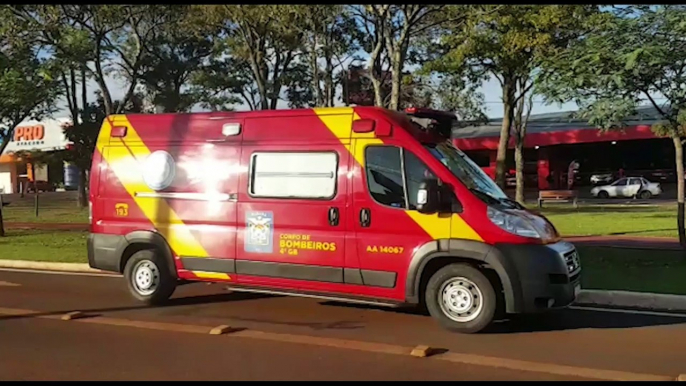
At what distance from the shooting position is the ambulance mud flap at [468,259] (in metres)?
7.52

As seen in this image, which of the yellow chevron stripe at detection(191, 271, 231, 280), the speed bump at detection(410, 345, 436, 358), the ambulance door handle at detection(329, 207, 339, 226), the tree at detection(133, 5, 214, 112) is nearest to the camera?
the speed bump at detection(410, 345, 436, 358)

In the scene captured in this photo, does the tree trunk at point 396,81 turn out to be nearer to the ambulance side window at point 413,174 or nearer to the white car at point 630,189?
the ambulance side window at point 413,174

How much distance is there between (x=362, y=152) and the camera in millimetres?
8305

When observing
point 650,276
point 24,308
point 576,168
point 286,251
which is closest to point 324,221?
point 286,251

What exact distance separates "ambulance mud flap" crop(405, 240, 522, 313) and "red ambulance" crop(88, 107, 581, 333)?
13 millimetres

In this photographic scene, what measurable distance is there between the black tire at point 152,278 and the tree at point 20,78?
31.0ft

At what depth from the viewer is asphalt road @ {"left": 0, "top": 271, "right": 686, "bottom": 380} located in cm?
625

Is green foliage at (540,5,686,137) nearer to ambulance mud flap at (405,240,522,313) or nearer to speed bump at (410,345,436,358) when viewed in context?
ambulance mud flap at (405,240,522,313)

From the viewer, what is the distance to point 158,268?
958cm

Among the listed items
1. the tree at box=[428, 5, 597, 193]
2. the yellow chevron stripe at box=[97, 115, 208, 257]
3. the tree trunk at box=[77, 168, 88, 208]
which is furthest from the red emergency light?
the tree trunk at box=[77, 168, 88, 208]

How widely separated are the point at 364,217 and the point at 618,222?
16.0 meters

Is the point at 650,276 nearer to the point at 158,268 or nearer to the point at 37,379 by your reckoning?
the point at 158,268

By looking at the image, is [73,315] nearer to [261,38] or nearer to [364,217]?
[364,217]

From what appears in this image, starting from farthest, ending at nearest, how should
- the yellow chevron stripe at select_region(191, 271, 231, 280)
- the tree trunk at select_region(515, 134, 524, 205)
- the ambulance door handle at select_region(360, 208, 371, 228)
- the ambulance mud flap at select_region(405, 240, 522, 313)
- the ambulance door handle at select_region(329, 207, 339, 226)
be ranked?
the tree trunk at select_region(515, 134, 524, 205) < the yellow chevron stripe at select_region(191, 271, 231, 280) < the ambulance door handle at select_region(329, 207, 339, 226) < the ambulance door handle at select_region(360, 208, 371, 228) < the ambulance mud flap at select_region(405, 240, 522, 313)
